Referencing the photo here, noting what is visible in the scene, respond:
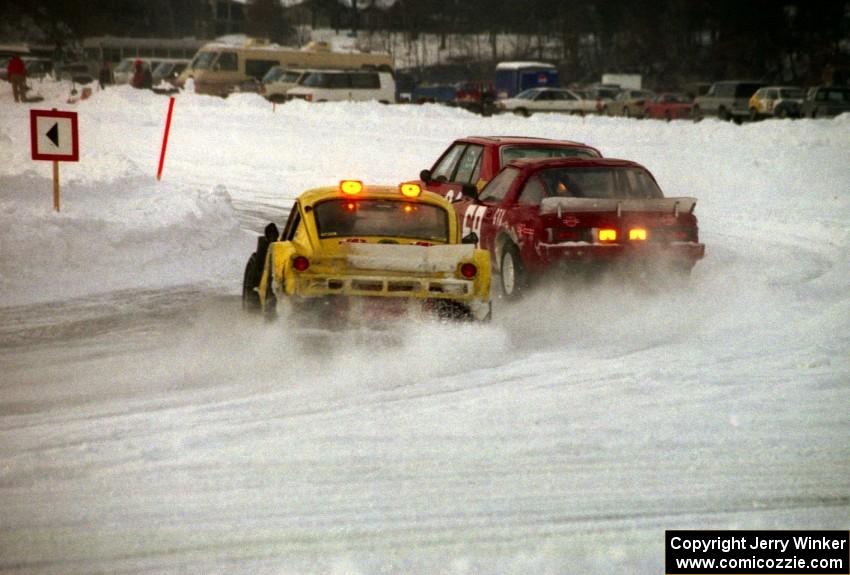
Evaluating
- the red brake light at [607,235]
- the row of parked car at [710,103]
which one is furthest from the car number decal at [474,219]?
the row of parked car at [710,103]

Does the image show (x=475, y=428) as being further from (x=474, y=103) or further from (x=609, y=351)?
(x=474, y=103)

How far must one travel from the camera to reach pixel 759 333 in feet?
32.7

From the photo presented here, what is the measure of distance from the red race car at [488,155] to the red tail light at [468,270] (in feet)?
14.5

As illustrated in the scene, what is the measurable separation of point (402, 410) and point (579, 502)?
189 cm

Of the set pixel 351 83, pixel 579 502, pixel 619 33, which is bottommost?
pixel 579 502

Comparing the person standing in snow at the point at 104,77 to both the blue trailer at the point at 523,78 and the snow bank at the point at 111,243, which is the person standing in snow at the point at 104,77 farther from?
the snow bank at the point at 111,243

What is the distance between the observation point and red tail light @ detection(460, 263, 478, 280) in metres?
9.07

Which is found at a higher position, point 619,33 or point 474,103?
point 619,33

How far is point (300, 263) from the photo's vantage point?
8883 mm

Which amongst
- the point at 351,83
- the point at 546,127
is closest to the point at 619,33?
the point at 351,83

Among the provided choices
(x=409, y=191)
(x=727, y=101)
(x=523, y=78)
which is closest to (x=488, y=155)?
(x=409, y=191)

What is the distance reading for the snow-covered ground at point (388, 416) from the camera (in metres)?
5.32

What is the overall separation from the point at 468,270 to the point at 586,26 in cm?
9477

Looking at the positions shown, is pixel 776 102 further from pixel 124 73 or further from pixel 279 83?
pixel 124 73
